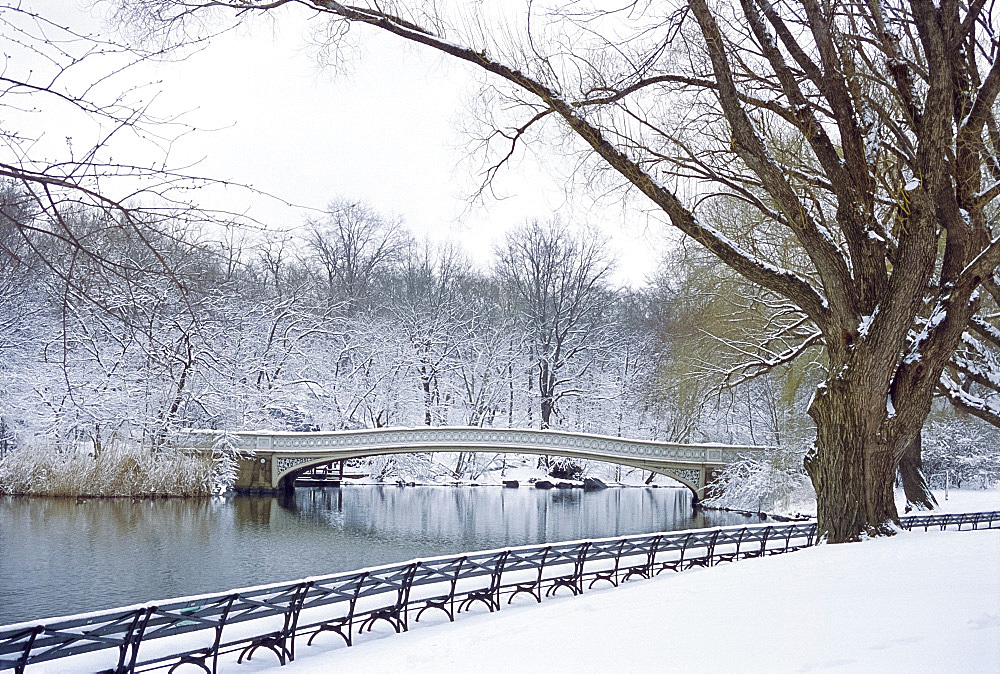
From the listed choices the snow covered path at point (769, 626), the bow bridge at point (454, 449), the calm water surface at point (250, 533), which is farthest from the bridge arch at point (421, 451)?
the snow covered path at point (769, 626)

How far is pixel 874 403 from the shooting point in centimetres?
783

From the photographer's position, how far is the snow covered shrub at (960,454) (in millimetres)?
25562

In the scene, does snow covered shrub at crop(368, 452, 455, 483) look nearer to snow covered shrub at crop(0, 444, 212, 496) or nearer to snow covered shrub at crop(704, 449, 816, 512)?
snow covered shrub at crop(0, 444, 212, 496)

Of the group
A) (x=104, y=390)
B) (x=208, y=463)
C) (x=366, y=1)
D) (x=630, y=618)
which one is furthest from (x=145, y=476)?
(x=630, y=618)

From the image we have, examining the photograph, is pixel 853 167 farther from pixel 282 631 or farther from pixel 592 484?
pixel 592 484

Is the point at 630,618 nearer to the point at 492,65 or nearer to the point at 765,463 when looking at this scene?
the point at 492,65

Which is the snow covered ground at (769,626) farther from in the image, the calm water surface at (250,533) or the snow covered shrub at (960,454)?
the snow covered shrub at (960,454)

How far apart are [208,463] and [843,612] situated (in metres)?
22.3

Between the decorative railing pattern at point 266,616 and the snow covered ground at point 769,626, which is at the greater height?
the snow covered ground at point 769,626

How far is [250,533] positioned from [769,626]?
52.7 ft

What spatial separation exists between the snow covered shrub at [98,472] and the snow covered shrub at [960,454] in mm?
21807

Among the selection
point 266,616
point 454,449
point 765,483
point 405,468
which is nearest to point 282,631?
point 266,616

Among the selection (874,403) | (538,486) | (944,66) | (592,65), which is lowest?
(538,486)

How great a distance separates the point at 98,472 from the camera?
2236cm
